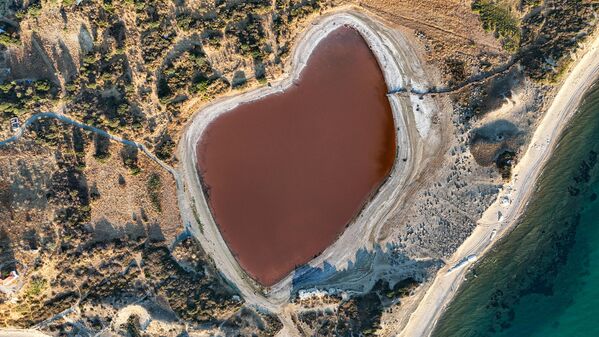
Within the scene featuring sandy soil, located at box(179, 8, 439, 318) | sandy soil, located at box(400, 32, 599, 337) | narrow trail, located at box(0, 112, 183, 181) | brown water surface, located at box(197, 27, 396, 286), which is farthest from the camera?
brown water surface, located at box(197, 27, 396, 286)

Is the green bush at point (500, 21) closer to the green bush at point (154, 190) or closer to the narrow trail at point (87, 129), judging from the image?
the narrow trail at point (87, 129)

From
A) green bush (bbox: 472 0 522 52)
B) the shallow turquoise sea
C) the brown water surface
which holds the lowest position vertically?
the shallow turquoise sea

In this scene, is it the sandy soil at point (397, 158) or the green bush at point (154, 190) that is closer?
the green bush at point (154, 190)

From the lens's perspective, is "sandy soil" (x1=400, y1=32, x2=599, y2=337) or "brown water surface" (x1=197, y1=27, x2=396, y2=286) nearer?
"sandy soil" (x1=400, y1=32, x2=599, y2=337)

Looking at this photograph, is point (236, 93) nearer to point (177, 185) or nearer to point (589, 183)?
point (177, 185)

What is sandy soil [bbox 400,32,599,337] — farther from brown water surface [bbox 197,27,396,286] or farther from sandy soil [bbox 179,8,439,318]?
brown water surface [bbox 197,27,396,286]

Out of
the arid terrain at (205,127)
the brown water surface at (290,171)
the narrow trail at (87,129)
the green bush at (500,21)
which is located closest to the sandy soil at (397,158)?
the arid terrain at (205,127)

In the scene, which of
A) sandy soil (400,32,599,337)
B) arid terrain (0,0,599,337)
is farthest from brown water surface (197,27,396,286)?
sandy soil (400,32,599,337)
